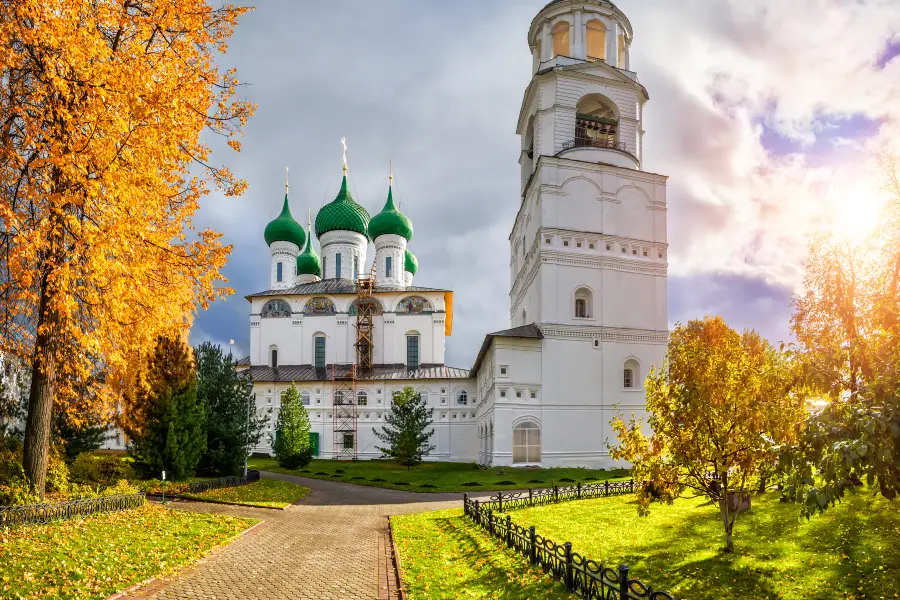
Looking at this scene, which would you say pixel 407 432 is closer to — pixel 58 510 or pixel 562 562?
pixel 58 510

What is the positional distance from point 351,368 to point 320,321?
4678 mm

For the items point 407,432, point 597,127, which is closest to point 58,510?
point 407,432

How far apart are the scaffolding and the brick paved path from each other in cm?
2720

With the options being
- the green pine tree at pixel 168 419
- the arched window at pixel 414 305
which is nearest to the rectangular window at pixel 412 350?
the arched window at pixel 414 305

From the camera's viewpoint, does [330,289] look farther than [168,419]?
Yes

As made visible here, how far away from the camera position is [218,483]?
70.2 feet

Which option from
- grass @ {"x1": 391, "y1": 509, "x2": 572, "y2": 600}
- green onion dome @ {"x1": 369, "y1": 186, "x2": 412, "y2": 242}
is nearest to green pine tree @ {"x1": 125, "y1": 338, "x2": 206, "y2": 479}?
grass @ {"x1": 391, "y1": 509, "x2": 572, "y2": 600}

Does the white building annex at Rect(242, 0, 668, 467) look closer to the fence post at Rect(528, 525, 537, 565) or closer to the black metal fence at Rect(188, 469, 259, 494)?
the black metal fence at Rect(188, 469, 259, 494)

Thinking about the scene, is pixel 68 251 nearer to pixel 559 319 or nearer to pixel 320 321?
pixel 559 319

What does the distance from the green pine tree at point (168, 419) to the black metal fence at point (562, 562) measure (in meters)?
10.1

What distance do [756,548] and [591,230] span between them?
2453 cm

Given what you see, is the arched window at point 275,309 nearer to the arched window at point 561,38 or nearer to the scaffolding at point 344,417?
the scaffolding at point 344,417

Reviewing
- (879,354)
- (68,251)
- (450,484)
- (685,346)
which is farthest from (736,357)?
(450,484)

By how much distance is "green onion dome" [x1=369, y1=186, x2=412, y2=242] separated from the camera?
5444 centimetres
